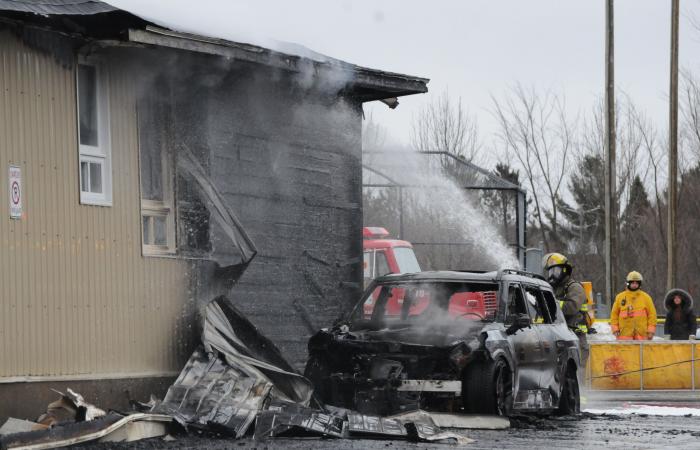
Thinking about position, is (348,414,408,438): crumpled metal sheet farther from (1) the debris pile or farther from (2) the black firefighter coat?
(2) the black firefighter coat

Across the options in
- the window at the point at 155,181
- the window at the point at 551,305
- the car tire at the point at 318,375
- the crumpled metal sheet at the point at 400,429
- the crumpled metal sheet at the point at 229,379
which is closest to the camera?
the crumpled metal sheet at the point at 400,429

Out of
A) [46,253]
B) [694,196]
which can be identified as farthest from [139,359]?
[694,196]

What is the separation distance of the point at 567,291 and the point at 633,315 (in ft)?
13.6

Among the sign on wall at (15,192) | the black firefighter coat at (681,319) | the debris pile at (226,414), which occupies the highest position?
the sign on wall at (15,192)

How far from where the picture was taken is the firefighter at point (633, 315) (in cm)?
2230

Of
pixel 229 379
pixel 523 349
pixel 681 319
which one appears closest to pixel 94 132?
pixel 229 379

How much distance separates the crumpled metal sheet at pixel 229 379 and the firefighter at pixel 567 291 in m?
5.90

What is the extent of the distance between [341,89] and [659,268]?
47.4 m

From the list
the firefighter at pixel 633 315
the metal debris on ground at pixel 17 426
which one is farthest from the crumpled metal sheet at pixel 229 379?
the firefighter at pixel 633 315

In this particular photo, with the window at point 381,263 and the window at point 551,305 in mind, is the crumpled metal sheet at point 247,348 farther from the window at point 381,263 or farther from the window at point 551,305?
the window at point 381,263

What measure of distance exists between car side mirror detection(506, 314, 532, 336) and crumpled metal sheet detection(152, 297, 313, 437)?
2.28m

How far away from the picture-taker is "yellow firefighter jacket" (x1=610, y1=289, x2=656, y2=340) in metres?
22.4

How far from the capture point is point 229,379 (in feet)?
41.3

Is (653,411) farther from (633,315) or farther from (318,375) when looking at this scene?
(633,315)
